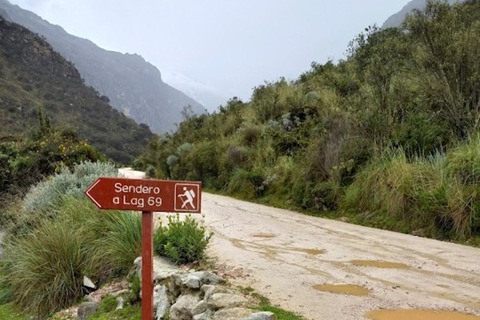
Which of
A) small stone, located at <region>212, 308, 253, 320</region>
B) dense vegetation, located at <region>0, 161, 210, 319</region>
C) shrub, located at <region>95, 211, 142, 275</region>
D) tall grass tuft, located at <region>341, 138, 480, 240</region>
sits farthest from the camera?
tall grass tuft, located at <region>341, 138, 480, 240</region>

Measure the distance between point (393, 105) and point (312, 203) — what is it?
319 cm

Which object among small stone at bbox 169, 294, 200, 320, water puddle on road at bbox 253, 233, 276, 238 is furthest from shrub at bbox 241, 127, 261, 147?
small stone at bbox 169, 294, 200, 320

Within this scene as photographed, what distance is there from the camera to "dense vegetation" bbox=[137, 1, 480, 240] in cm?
817

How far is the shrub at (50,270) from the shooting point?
6.36m

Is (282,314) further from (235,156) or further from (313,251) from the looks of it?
(235,156)

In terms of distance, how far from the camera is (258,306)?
4.19 metres

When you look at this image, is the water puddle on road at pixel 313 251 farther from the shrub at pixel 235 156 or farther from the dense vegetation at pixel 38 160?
the shrub at pixel 235 156

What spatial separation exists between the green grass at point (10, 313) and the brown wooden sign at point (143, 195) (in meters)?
3.89

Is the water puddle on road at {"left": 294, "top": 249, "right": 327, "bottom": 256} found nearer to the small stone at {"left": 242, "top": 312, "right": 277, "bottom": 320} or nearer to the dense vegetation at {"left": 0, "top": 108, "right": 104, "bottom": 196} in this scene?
the small stone at {"left": 242, "top": 312, "right": 277, "bottom": 320}

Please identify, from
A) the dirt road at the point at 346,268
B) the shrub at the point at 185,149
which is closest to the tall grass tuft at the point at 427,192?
the dirt road at the point at 346,268

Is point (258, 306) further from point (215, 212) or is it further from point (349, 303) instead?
point (215, 212)

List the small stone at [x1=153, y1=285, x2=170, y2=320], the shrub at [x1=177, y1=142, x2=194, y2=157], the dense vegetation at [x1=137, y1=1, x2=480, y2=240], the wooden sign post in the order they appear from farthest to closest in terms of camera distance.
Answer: the shrub at [x1=177, y1=142, x2=194, y2=157] → the dense vegetation at [x1=137, y1=1, x2=480, y2=240] → the small stone at [x1=153, y1=285, x2=170, y2=320] → the wooden sign post

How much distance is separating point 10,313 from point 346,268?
490 centimetres

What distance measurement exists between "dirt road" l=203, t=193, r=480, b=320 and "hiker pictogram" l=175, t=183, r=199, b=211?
5.34 ft
